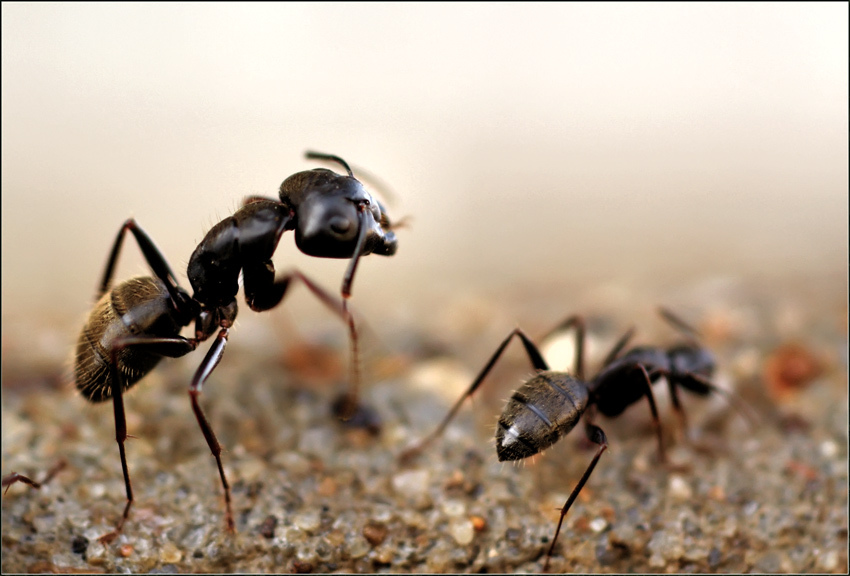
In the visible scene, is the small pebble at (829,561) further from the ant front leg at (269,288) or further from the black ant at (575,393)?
the ant front leg at (269,288)

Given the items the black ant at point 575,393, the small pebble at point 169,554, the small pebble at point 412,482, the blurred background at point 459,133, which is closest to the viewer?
the small pebble at point 169,554

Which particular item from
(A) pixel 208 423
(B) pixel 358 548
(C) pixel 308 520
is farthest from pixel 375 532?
(A) pixel 208 423

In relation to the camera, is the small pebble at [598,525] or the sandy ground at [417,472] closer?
the sandy ground at [417,472]

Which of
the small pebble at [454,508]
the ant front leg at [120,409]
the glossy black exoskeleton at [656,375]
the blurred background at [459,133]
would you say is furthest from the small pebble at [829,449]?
the ant front leg at [120,409]

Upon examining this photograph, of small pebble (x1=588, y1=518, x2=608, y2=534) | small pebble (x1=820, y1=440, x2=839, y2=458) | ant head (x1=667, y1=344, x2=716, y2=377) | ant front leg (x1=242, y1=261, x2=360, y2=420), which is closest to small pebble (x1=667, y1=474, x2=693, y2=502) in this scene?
small pebble (x1=588, y1=518, x2=608, y2=534)

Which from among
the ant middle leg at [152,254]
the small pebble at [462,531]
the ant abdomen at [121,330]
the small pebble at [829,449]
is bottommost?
the small pebble at [462,531]

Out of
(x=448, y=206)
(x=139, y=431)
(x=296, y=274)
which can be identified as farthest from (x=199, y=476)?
(x=448, y=206)

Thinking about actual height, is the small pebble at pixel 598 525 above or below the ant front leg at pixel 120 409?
below

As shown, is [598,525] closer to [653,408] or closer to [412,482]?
[653,408]
